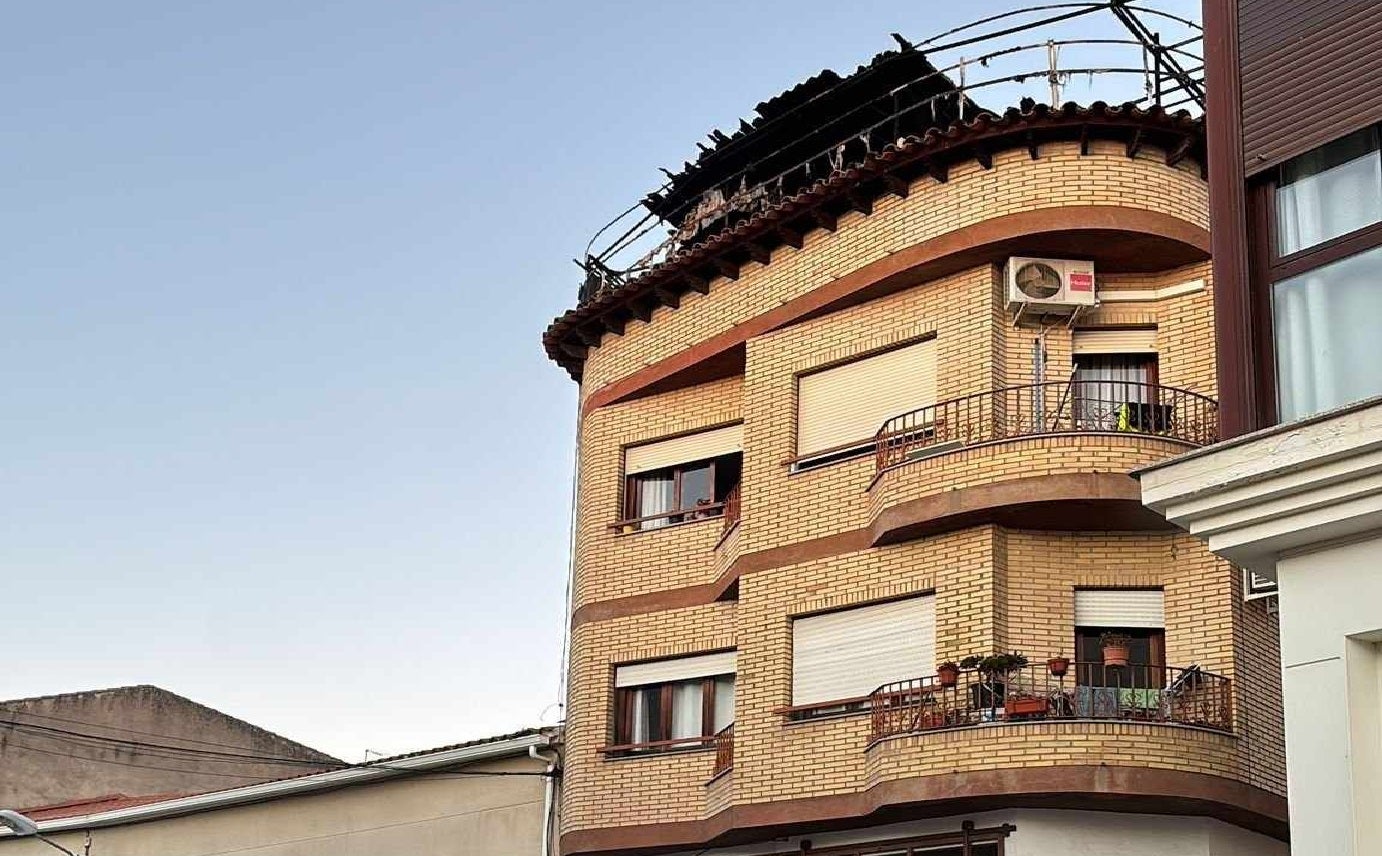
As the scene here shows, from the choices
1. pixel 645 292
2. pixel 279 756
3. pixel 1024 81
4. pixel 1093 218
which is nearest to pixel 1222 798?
pixel 1093 218

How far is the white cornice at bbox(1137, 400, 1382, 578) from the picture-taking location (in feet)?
35.6

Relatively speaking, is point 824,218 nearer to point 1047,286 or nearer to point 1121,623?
point 1047,286

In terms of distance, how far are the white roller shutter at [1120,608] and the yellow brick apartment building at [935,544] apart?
0.04m

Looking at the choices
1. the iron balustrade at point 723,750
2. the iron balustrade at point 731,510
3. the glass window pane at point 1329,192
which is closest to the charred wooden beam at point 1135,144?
the iron balustrade at point 731,510

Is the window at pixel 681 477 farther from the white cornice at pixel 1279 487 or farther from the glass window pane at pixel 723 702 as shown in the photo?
the white cornice at pixel 1279 487

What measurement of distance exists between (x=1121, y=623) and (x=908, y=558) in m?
2.46

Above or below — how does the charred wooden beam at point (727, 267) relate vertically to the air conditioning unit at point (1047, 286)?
above

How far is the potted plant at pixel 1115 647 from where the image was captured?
2100 cm

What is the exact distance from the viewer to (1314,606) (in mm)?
11305

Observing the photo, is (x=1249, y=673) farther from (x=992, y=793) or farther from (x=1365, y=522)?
(x=1365, y=522)

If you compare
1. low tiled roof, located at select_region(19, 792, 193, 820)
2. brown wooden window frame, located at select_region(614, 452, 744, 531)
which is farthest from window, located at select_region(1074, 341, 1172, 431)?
low tiled roof, located at select_region(19, 792, 193, 820)

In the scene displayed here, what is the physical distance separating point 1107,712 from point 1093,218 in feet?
18.4

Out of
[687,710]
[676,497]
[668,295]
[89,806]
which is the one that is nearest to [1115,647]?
[687,710]

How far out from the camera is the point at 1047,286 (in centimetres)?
2256
